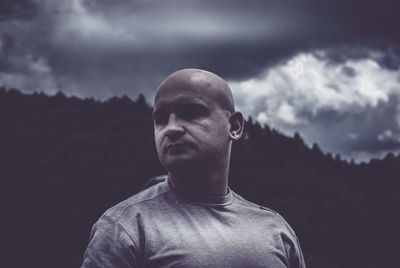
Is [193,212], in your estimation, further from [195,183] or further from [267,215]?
[267,215]

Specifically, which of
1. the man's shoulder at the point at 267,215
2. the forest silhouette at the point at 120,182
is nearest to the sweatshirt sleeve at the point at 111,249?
the man's shoulder at the point at 267,215

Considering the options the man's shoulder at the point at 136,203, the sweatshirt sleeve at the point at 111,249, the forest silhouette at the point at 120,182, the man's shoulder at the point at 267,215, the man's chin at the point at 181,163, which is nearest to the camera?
the sweatshirt sleeve at the point at 111,249

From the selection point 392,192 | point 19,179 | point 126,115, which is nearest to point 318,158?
point 392,192

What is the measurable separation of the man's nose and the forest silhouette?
12.3m

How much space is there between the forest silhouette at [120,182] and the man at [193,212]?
12242mm

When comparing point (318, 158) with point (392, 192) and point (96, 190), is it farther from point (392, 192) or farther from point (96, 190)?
point (96, 190)

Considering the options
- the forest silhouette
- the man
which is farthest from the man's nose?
the forest silhouette

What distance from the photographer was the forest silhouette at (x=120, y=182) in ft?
48.2

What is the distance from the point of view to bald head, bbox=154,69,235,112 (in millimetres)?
1666

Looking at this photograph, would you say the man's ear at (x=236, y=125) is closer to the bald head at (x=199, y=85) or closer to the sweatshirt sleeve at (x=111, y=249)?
the bald head at (x=199, y=85)

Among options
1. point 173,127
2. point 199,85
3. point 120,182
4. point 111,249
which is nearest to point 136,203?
point 111,249

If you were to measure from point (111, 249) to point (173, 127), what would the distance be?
2.08 feet

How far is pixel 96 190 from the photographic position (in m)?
17.1

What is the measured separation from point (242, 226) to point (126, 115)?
25165mm
